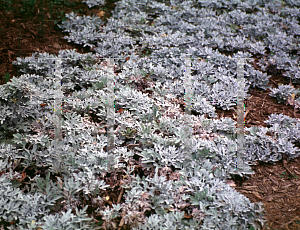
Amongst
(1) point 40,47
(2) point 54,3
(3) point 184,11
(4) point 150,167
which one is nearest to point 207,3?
(3) point 184,11

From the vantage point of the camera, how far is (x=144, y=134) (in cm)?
284

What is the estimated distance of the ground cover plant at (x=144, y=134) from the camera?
2252 mm

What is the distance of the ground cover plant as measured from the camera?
7.39 feet

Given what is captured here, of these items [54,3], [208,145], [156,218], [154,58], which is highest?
[54,3]

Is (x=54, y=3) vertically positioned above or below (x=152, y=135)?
above

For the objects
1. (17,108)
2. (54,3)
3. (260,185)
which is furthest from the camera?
(54,3)

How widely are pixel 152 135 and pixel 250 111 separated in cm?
159

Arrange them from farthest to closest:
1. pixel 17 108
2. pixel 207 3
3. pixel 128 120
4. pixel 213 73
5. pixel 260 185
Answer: pixel 207 3
pixel 213 73
pixel 128 120
pixel 17 108
pixel 260 185

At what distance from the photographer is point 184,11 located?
5488 mm

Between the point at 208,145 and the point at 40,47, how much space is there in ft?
10.6

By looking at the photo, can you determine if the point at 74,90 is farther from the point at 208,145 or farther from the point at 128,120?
the point at 208,145

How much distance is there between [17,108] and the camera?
281 centimetres

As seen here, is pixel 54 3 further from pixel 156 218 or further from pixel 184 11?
pixel 156 218

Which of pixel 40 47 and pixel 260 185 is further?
pixel 40 47
